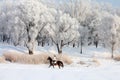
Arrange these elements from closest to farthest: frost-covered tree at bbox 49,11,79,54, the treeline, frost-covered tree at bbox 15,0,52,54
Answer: frost-covered tree at bbox 15,0,52,54
the treeline
frost-covered tree at bbox 49,11,79,54

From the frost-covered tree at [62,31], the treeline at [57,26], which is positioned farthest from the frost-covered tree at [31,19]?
the frost-covered tree at [62,31]

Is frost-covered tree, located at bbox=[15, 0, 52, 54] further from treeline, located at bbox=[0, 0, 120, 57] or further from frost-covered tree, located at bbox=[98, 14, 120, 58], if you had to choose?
frost-covered tree, located at bbox=[98, 14, 120, 58]

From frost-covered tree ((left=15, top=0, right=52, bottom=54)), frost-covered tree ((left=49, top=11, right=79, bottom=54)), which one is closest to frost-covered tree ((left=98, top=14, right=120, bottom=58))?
frost-covered tree ((left=49, top=11, right=79, bottom=54))

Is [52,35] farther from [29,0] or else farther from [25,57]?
[25,57]

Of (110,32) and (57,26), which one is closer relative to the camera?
(110,32)

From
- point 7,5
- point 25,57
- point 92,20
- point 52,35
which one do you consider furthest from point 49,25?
point 25,57

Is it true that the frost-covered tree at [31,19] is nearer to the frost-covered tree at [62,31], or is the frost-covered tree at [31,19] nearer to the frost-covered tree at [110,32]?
the frost-covered tree at [62,31]

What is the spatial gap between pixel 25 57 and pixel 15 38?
30.4 m

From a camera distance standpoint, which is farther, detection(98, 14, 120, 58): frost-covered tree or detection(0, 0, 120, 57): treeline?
detection(98, 14, 120, 58): frost-covered tree

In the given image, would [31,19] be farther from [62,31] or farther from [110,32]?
[110,32]

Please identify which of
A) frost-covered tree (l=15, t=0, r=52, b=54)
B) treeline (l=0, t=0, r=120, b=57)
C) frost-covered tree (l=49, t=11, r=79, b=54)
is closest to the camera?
frost-covered tree (l=15, t=0, r=52, b=54)

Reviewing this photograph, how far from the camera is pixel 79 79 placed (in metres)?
9.62

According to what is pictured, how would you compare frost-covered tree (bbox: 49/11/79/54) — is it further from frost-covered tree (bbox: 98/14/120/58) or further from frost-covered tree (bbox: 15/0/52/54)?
frost-covered tree (bbox: 98/14/120/58)

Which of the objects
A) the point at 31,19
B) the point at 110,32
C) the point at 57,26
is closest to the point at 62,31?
the point at 57,26
